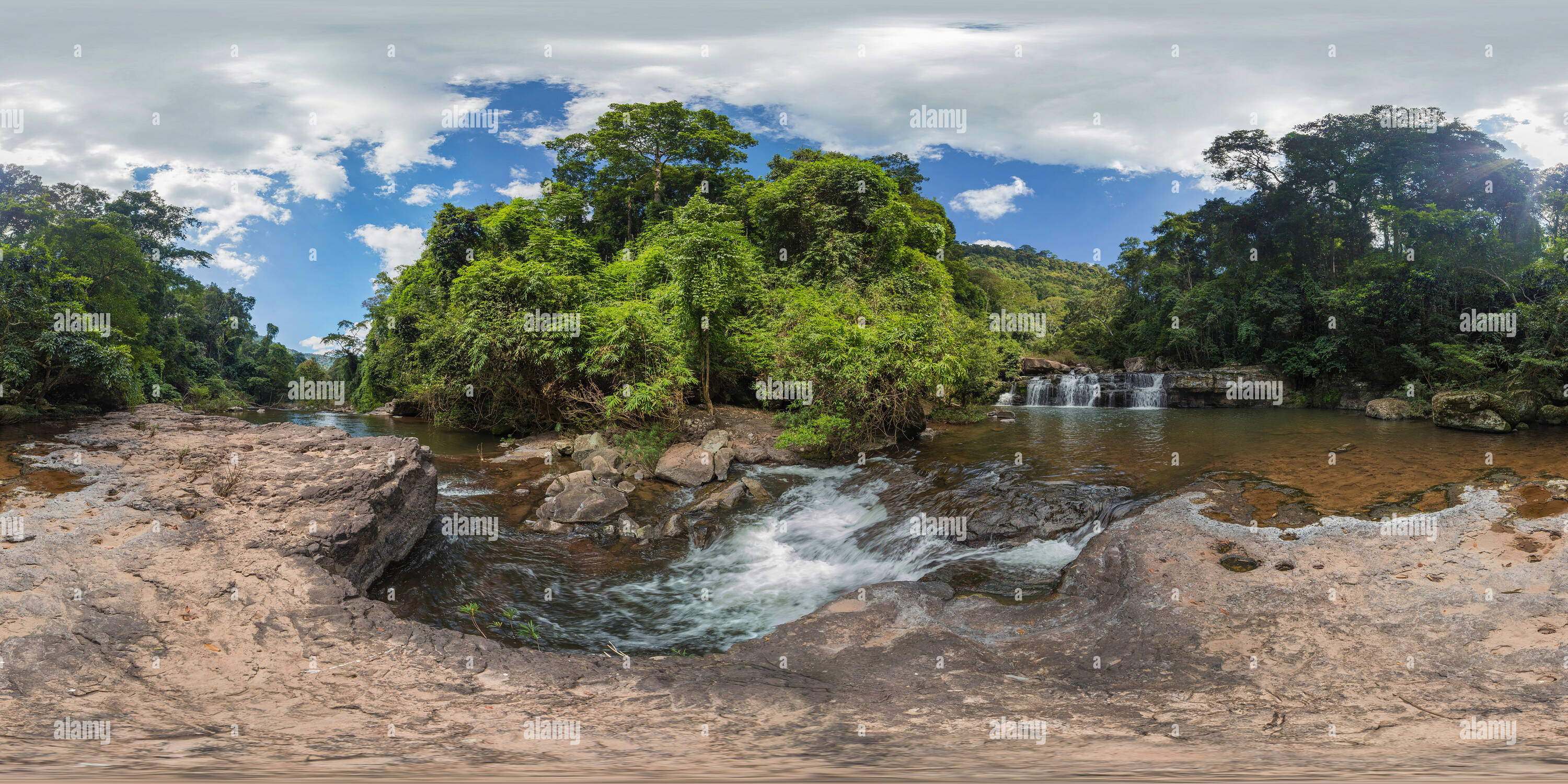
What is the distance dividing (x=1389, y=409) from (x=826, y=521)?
20585mm

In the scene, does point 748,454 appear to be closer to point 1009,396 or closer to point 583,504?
point 583,504

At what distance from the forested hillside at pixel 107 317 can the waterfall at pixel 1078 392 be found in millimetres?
29751

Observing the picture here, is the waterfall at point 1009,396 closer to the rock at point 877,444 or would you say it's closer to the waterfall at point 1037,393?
the waterfall at point 1037,393

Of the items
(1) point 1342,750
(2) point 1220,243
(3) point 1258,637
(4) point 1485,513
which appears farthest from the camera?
(2) point 1220,243

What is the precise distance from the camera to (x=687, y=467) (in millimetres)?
12109

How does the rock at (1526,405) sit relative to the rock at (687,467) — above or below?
above

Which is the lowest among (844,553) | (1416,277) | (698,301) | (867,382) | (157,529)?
(844,553)

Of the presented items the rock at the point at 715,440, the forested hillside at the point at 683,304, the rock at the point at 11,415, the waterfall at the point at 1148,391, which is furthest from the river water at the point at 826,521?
the waterfall at the point at 1148,391

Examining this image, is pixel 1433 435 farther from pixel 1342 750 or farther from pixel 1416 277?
pixel 1342 750

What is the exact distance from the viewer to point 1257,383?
2738 cm

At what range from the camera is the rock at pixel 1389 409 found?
1902cm

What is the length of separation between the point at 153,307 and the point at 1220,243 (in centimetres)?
5576

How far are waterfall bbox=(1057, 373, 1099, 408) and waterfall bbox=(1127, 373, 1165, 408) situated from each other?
4.99 feet

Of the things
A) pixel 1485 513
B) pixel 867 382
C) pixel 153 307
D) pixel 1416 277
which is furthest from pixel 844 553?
pixel 153 307
